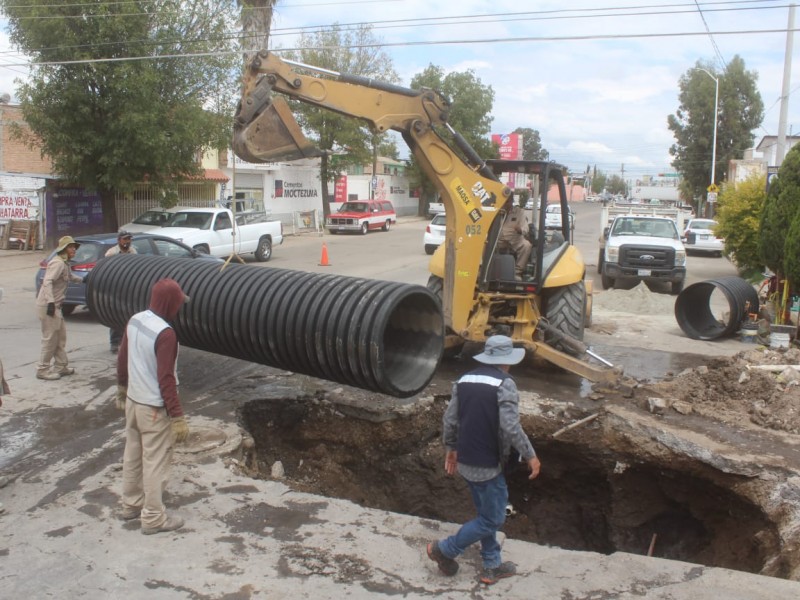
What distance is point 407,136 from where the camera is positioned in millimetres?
7688

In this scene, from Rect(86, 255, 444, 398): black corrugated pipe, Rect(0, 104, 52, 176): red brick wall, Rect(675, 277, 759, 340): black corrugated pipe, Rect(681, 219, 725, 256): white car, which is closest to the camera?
Rect(86, 255, 444, 398): black corrugated pipe

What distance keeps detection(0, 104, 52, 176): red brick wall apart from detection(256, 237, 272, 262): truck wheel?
10.1 m

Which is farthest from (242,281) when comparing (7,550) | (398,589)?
(398,589)

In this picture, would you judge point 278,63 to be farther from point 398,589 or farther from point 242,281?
point 398,589

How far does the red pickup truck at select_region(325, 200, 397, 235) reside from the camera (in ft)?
118

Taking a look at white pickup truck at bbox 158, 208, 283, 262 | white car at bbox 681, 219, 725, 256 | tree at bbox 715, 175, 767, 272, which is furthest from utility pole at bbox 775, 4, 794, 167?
white pickup truck at bbox 158, 208, 283, 262

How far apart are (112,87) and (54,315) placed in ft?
47.3

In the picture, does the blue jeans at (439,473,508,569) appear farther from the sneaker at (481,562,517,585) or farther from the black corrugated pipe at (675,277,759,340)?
the black corrugated pipe at (675,277,759,340)

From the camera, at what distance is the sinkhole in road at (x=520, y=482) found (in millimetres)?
6809

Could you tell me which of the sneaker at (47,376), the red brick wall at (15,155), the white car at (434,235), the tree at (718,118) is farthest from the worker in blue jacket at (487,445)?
the tree at (718,118)

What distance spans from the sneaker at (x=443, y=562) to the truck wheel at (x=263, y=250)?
773 inches

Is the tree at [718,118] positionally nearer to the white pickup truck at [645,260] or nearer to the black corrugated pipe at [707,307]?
the white pickup truck at [645,260]

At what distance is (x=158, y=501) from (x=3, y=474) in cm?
186

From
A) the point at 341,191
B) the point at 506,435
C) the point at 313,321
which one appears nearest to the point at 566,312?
the point at 313,321
